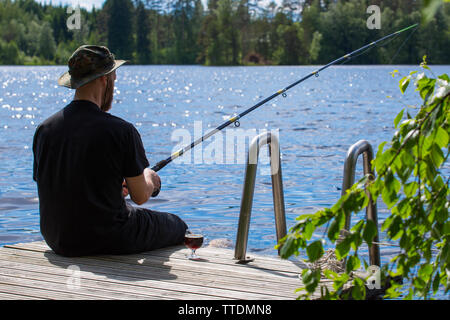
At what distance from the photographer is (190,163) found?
14.9m

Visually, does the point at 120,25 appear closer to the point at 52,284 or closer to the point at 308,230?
the point at 52,284

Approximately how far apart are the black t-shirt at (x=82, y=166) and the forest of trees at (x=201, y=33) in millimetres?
63916

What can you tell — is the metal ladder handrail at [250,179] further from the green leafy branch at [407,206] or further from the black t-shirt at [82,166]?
the green leafy branch at [407,206]

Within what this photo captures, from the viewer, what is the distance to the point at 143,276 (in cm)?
397

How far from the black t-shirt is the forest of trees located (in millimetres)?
63916

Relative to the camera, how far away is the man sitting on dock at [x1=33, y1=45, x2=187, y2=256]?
4.02m

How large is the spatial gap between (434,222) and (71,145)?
2.31 m

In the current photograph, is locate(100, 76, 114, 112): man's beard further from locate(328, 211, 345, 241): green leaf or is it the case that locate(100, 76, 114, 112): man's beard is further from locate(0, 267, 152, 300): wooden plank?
locate(328, 211, 345, 241): green leaf

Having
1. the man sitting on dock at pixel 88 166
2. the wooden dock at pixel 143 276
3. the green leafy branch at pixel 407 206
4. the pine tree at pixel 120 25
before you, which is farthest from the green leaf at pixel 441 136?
the pine tree at pixel 120 25

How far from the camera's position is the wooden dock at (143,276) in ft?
11.9

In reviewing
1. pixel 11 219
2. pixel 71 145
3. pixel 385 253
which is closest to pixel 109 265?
pixel 71 145

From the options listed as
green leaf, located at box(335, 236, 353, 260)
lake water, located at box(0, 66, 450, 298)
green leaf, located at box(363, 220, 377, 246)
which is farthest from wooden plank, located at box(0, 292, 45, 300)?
lake water, located at box(0, 66, 450, 298)

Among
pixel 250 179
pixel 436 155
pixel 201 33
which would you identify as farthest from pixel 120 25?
pixel 436 155
